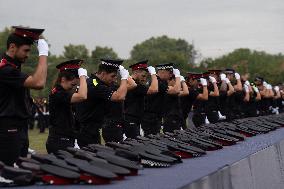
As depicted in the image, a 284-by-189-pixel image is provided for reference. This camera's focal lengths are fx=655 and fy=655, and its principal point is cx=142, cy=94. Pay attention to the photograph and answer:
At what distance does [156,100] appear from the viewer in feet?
39.0

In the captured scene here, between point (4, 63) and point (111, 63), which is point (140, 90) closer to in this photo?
point (111, 63)

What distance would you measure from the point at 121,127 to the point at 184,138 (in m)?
2.69

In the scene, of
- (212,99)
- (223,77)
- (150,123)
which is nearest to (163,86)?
Answer: (150,123)

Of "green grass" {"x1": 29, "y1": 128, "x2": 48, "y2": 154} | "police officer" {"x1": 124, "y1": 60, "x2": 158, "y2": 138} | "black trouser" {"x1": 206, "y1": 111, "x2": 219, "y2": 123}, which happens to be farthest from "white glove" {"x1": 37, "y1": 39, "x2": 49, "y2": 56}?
"green grass" {"x1": 29, "y1": 128, "x2": 48, "y2": 154}

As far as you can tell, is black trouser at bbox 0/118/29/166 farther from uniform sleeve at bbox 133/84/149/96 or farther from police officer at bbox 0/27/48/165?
uniform sleeve at bbox 133/84/149/96

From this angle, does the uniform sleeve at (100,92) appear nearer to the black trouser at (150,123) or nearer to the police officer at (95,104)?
the police officer at (95,104)

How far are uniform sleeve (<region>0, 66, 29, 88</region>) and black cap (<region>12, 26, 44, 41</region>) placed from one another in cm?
33

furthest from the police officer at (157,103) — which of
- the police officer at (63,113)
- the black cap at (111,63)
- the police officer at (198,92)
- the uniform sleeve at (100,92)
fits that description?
the police officer at (63,113)

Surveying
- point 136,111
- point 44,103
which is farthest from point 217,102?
point 44,103

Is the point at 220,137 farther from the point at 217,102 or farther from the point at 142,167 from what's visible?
the point at 217,102

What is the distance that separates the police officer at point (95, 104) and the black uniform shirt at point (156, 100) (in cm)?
335

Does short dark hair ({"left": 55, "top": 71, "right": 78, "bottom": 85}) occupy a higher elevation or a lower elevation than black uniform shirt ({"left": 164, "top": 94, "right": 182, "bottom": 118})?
higher

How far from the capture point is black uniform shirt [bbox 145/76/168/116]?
1178 centimetres

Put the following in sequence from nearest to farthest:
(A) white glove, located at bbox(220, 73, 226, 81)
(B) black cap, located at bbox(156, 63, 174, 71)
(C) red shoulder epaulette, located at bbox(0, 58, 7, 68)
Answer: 1. (C) red shoulder epaulette, located at bbox(0, 58, 7, 68)
2. (B) black cap, located at bbox(156, 63, 174, 71)
3. (A) white glove, located at bbox(220, 73, 226, 81)
